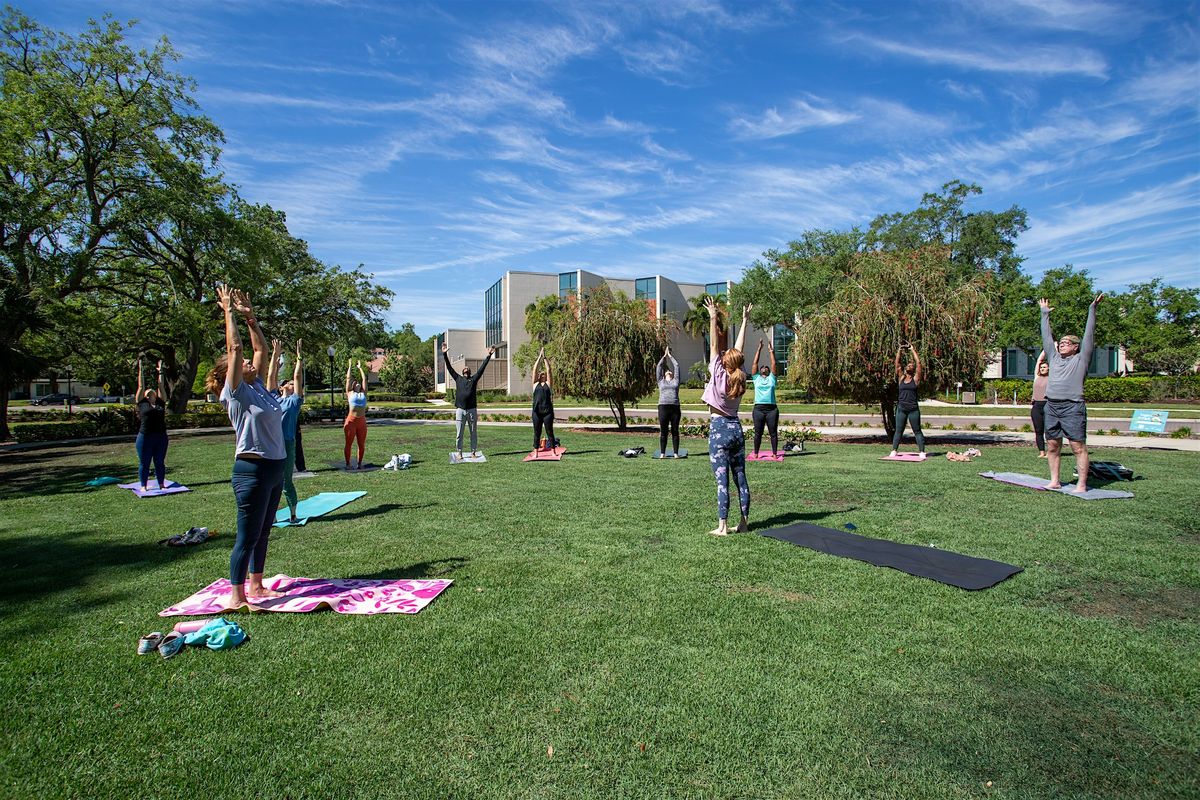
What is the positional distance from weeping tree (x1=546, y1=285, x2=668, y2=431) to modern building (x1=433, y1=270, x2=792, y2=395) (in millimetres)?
35262

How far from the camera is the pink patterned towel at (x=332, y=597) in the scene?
442 cm

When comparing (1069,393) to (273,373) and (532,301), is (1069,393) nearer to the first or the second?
(273,373)

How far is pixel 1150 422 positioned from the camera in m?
13.8

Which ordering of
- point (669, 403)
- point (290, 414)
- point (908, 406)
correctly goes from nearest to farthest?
point (290, 414) → point (908, 406) → point (669, 403)

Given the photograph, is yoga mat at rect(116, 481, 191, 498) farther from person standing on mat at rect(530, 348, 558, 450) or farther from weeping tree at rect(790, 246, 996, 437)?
weeping tree at rect(790, 246, 996, 437)

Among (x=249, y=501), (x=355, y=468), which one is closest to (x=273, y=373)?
(x=249, y=501)

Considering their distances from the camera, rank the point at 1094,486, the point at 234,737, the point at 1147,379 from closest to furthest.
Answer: the point at 234,737
the point at 1094,486
the point at 1147,379

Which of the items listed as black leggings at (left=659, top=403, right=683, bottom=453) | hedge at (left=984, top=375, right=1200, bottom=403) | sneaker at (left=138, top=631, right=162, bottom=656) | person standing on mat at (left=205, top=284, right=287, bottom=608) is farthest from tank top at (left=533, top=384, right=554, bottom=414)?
hedge at (left=984, top=375, right=1200, bottom=403)

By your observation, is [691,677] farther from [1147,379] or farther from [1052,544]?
[1147,379]

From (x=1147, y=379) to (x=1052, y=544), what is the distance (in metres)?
41.0

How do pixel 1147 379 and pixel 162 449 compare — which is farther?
pixel 1147 379

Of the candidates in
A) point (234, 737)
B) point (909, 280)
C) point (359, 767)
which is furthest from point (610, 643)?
point (909, 280)

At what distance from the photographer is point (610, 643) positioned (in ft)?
12.5

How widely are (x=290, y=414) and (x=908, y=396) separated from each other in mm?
10795
